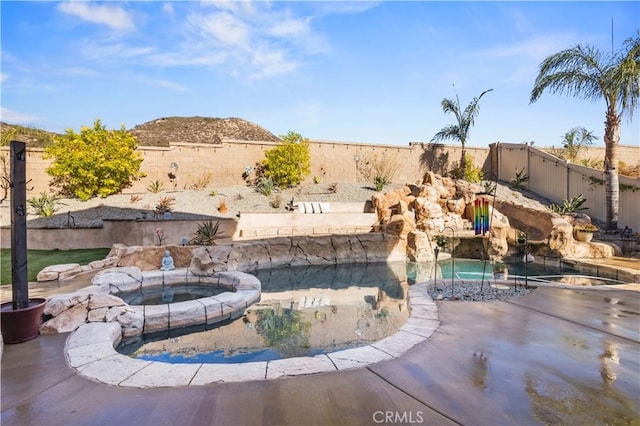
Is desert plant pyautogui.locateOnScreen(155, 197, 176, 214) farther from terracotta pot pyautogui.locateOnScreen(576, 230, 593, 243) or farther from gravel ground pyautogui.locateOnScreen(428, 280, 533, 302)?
terracotta pot pyautogui.locateOnScreen(576, 230, 593, 243)

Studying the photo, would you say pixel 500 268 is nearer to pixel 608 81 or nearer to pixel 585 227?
pixel 585 227

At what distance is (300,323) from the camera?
17.3 feet

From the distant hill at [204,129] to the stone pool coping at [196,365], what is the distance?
77.3 ft

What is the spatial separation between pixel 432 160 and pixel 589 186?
24.1 feet

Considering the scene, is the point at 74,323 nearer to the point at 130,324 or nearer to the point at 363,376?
the point at 130,324

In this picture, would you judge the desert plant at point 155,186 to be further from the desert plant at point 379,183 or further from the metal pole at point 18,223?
the metal pole at point 18,223

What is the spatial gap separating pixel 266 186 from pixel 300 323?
971 centimetres

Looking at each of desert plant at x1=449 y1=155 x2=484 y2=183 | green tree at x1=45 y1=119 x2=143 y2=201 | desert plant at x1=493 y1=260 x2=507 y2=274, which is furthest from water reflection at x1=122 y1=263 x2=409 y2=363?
desert plant at x1=449 y1=155 x2=484 y2=183

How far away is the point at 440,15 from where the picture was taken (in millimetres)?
7078

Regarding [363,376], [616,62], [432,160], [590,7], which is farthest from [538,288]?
[432,160]

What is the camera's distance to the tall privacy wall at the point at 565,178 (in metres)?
11.5

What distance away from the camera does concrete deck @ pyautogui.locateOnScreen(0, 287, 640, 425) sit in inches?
84.5

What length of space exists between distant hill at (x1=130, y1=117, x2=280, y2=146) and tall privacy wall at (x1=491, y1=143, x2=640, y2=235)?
18.3 m

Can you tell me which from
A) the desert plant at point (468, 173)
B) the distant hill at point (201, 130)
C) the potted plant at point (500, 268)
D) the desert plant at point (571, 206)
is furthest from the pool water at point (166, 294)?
the distant hill at point (201, 130)
